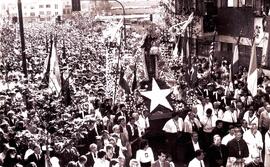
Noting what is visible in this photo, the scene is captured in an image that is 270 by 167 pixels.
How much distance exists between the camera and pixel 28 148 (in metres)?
8.71

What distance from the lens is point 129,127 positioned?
32.0ft

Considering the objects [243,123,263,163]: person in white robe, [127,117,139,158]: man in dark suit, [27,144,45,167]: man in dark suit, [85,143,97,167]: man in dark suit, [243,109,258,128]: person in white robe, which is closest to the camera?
[85,143,97,167]: man in dark suit

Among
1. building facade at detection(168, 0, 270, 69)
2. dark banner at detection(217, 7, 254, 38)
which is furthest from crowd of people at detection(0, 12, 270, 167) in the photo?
dark banner at detection(217, 7, 254, 38)

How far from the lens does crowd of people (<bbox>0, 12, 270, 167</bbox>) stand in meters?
8.39

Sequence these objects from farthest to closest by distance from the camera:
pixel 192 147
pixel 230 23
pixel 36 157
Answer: pixel 230 23 → pixel 192 147 → pixel 36 157

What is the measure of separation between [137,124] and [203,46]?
14398 mm

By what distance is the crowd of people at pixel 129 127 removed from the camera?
8.39m

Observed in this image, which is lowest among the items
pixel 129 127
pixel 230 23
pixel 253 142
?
pixel 253 142

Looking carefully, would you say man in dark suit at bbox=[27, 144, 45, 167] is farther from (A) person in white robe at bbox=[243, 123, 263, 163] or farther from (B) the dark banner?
(B) the dark banner

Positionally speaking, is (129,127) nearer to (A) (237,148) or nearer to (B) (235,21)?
(A) (237,148)

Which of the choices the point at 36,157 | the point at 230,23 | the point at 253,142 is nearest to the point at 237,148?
the point at 253,142

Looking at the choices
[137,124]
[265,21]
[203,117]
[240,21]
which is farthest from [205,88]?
[240,21]

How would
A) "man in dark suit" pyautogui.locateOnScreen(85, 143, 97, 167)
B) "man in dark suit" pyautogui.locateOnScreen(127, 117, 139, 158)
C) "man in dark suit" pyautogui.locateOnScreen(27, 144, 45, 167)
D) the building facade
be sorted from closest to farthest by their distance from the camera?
"man in dark suit" pyautogui.locateOnScreen(85, 143, 97, 167), "man in dark suit" pyautogui.locateOnScreen(27, 144, 45, 167), "man in dark suit" pyautogui.locateOnScreen(127, 117, 139, 158), the building facade

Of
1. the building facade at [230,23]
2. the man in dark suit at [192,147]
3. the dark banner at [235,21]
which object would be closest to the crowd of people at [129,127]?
the man in dark suit at [192,147]
